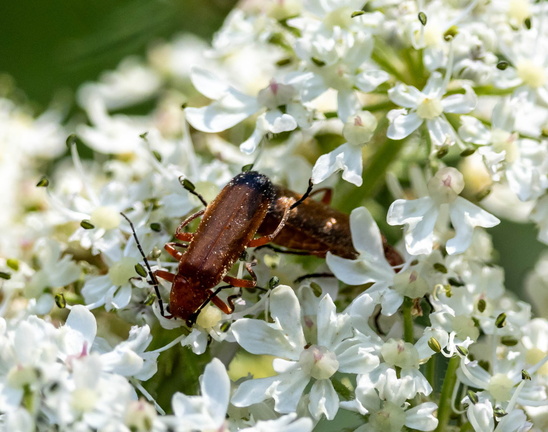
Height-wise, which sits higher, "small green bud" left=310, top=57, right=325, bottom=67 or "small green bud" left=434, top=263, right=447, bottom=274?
"small green bud" left=310, top=57, right=325, bottom=67

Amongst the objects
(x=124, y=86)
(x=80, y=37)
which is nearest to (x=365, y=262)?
(x=124, y=86)

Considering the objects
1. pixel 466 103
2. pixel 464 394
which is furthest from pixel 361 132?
pixel 464 394

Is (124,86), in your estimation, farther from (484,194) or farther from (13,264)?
(484,194)

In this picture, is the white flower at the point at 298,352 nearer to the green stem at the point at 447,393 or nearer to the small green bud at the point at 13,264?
the green stem at the point at 447,393

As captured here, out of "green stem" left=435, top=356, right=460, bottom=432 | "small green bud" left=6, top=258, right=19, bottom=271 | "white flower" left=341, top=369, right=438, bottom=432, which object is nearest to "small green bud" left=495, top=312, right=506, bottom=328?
"green stem" left=435, top=356, right=460, bottom=432

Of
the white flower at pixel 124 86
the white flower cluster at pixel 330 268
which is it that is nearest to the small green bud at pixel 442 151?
the white flower cluster at pixel 330 268

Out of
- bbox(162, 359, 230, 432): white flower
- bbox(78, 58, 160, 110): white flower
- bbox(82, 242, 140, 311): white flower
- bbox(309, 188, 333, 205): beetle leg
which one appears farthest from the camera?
bbox(78, 58, 160, 110): white flower

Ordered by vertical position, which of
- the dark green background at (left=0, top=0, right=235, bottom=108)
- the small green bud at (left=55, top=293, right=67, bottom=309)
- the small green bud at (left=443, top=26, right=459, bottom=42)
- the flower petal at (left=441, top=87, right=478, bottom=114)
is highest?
the small green bud at (left=443, top=26, right=459, bottom=42)

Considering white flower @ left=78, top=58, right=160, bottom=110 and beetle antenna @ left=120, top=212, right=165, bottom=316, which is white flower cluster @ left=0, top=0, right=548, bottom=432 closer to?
beetle antenna @ left=120, top=212, right=165, bottom=316

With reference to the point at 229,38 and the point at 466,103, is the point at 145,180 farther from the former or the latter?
the point at 466,103
